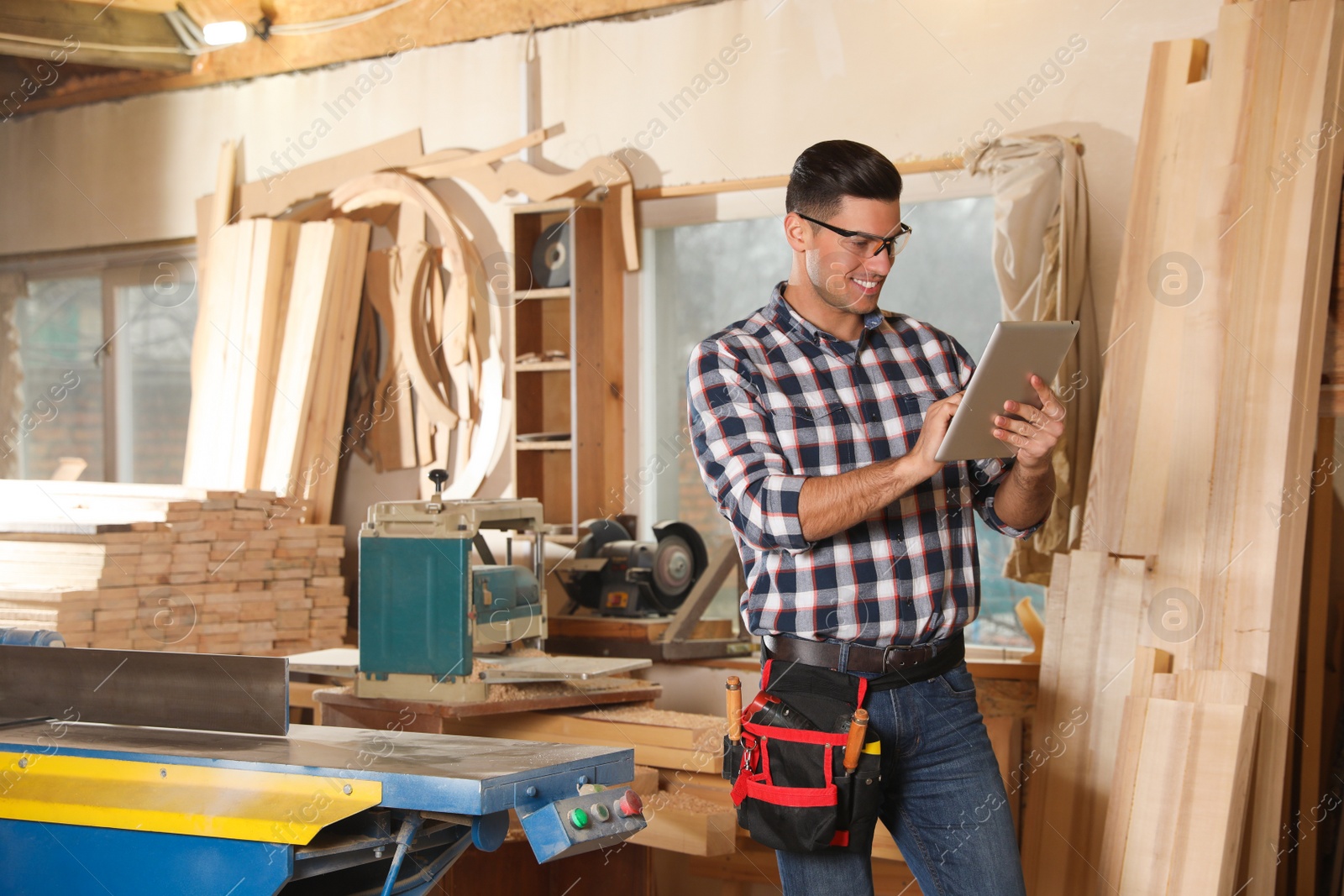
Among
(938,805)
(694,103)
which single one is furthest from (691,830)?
(694,103)

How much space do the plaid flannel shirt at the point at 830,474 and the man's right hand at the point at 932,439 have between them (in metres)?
0.18

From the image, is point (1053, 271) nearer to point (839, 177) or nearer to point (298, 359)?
point (839, 177)

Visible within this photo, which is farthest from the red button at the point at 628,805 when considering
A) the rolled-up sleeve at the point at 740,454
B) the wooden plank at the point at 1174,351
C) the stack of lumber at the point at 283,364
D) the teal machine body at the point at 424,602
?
the stack of lumber at the point at 283,364

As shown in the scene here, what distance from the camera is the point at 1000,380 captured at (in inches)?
70.6

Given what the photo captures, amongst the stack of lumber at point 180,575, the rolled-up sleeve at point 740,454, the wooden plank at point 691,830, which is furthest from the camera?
the stack of lumber at point 180,575

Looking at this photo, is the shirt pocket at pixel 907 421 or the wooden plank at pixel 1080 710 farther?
the wooden plank at pixel 1080 710

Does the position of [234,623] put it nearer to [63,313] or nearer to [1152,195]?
[63,313]

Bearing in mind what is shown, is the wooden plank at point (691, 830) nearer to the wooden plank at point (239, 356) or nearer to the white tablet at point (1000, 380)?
the white tablet at point (1000, 380)

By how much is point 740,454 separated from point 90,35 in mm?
4934

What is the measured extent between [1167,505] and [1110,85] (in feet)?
5.52

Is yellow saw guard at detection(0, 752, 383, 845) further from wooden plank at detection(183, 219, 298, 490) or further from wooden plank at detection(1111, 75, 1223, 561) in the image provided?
wooden plank at detection(183, 219, 298, 490)

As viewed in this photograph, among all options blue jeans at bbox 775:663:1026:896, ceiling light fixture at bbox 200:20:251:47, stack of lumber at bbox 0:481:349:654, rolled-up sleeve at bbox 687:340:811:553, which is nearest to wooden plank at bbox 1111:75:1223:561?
blue jeans at bbox 775:663:1026:896

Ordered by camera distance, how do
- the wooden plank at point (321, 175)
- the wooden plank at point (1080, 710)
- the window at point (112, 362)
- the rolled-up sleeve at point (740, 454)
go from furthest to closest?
1. the window at point (112, 362)
2. the wooden plank at point (321, 175)
3. the wooden plank at point (1080, 710)
4. the rolled-up sleeve at point (740, 454)

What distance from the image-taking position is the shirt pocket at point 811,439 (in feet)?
6.57
